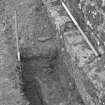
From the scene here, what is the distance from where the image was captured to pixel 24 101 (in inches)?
Answer: 140

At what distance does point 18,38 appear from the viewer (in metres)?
4.55

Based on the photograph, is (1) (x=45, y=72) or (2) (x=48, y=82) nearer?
(2) (x=48, y=82)

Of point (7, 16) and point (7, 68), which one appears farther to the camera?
point (7, 16)

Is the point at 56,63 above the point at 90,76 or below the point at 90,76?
below

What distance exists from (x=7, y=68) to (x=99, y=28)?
1.54 m

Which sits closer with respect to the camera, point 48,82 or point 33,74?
Answer: point 48,82

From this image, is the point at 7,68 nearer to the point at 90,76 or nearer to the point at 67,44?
the point at 67,44

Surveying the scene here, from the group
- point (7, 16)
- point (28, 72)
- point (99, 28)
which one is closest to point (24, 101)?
point (28, 72)

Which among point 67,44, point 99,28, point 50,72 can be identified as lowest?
point 50,72

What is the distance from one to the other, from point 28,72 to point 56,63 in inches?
17.1

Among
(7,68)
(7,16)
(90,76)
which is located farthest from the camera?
(7,16)

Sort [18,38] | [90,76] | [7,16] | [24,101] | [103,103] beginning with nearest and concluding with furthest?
[103,103], [90,76], [24,101], [18,38], [7,16]

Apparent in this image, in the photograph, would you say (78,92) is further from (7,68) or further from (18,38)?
(18,38)

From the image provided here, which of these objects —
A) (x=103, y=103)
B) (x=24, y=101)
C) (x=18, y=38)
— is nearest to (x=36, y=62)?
(x=18, y=38)
